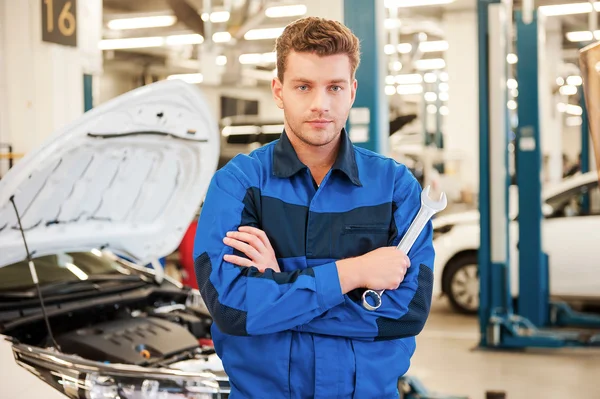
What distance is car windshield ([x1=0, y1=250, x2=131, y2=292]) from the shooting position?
3.02 m

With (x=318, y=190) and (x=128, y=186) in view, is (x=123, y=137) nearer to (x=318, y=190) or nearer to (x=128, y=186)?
(x=128, y=186)

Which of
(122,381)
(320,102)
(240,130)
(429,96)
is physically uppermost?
(429,96)

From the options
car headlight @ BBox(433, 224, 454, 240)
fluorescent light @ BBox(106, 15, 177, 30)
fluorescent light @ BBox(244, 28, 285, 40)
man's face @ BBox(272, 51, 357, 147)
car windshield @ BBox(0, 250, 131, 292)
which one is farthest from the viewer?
fluorescent light @ BBox(244, 28, 285, 40)

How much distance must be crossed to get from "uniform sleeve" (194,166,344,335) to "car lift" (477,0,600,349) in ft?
15.0

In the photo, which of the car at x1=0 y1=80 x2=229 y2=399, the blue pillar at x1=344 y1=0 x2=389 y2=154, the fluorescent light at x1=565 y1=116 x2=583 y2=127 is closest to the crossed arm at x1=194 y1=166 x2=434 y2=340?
the car at x1=0 y1=80 x2=229 y2=399

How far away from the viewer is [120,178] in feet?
9.50

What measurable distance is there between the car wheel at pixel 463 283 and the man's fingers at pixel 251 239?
224 inches

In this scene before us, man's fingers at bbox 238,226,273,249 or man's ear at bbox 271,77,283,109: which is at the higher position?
man's ear at bbox 271,77,283,109

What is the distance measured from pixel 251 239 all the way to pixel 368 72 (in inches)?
98.8

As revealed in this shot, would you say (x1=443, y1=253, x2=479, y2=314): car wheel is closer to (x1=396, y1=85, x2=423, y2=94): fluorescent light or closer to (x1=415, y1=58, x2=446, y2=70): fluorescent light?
A: (x1=415, y1=58, x2=446, y2=70): fluorescent light

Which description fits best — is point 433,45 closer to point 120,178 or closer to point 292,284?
point 120,178

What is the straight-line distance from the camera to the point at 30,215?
2.56 m

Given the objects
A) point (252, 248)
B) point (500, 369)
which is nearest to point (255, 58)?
point (500, 369)

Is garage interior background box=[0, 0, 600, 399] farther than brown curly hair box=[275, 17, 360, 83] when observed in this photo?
Yes
